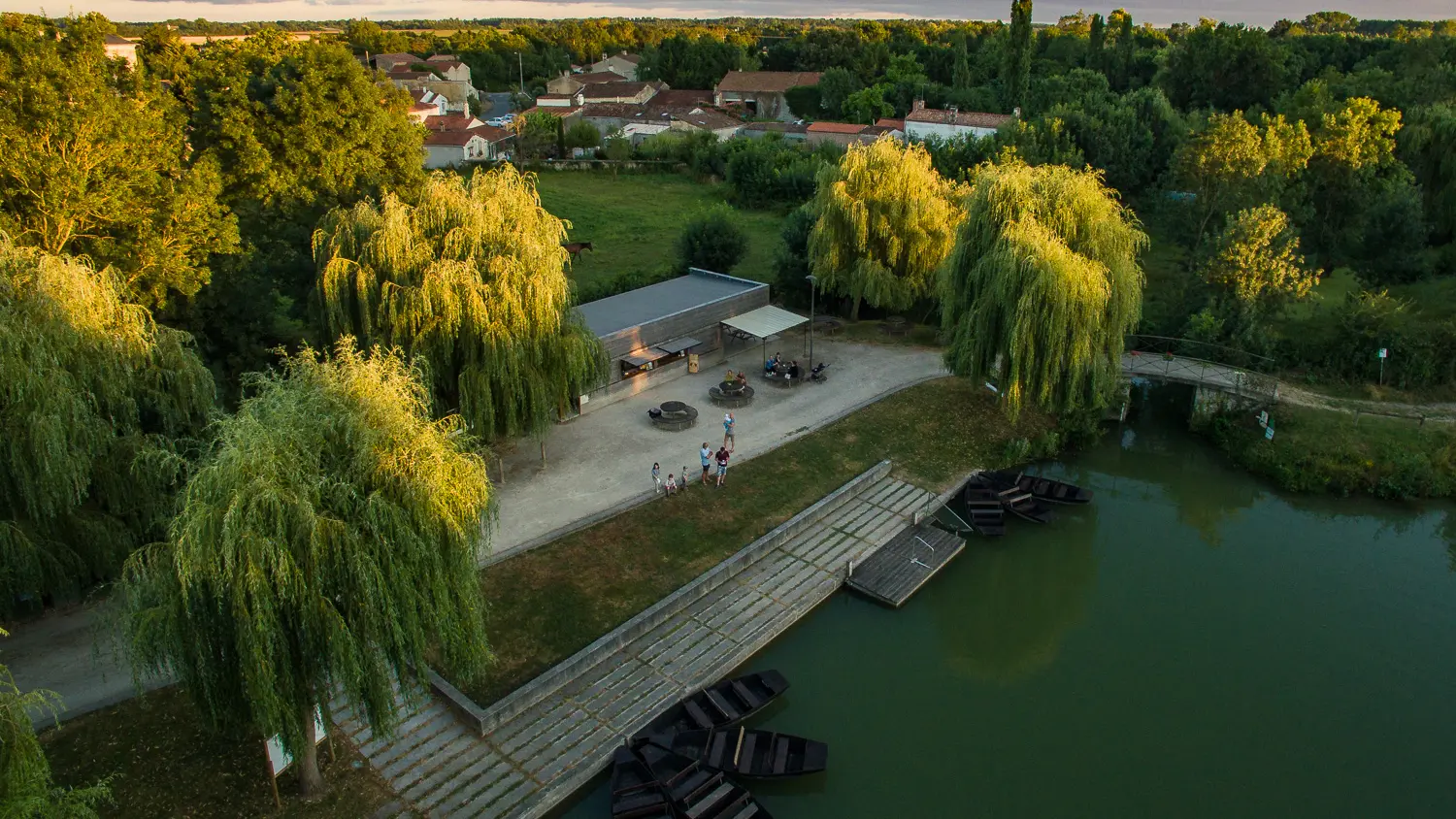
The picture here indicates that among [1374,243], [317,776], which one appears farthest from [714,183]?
[317,776]

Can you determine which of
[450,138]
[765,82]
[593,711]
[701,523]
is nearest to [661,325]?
[701,523]

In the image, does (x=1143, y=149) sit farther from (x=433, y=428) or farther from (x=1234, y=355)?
(x=433, y=428)

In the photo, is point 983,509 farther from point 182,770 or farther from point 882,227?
point 182,770

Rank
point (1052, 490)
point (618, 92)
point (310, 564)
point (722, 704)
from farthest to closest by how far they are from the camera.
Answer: point (618, 92), point (1052, 490), point (722, 704), point (310, 564)

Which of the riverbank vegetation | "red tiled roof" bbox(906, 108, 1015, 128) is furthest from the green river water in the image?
"red tiled roof" bbox(906, 108, 1015, 128)

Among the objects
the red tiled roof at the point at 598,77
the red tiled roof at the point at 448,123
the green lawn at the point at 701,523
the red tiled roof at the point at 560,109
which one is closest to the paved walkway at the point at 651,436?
the green lawn at the point at 701,523

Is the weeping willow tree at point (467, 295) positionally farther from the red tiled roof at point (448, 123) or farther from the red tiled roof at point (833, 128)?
the red tiled roof at point (448, 123)
